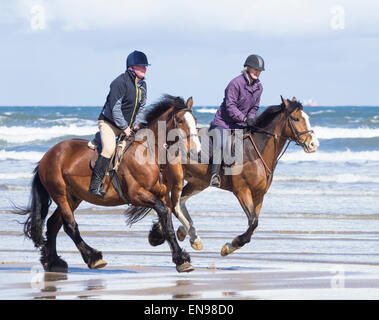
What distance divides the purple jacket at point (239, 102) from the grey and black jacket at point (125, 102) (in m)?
1.61

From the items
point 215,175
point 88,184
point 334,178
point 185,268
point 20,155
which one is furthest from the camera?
point 20,155

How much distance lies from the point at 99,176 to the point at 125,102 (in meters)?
0.87

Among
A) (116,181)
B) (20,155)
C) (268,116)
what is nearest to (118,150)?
(116,181)

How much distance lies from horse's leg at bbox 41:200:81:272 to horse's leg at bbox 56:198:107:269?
233mm

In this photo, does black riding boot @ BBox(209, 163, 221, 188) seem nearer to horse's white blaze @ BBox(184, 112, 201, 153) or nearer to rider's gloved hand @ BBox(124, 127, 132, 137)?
horse's white blaze @ BBox(184, 112, 201, 153)

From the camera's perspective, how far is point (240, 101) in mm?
10508

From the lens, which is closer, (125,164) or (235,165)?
(125,164)

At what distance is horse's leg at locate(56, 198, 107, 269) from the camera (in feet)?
29.1

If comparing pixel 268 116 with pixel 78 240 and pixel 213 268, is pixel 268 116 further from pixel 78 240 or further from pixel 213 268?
pixel 78 240

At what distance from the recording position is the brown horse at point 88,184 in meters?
8.80

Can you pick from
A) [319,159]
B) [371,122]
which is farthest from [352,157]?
[371,122]
